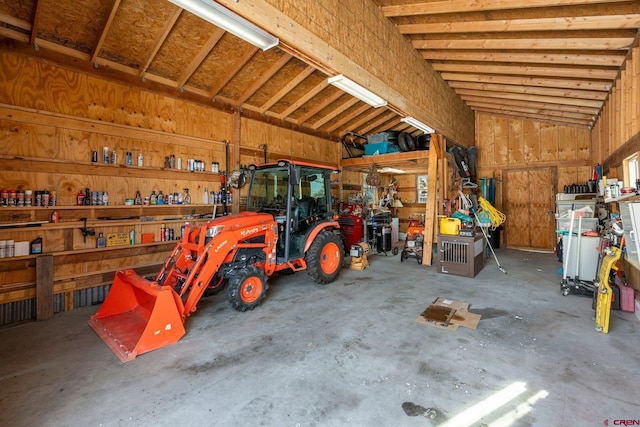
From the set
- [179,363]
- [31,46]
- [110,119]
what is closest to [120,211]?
[110,119]

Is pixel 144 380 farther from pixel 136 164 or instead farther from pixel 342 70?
pixel 342 70

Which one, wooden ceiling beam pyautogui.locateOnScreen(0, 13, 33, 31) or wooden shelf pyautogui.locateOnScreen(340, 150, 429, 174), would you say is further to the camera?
wooden shelf pyautogui.locateOnScreen(340, 150, 429, 174)

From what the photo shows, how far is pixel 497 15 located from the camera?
13.0ft

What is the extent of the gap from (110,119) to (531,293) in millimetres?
6756

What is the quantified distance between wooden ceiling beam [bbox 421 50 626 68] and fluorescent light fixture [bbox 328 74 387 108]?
199 cm

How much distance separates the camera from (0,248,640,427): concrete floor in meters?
1.85

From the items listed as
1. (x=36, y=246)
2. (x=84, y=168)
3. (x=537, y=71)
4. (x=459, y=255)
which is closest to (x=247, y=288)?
(x=36, y=246)

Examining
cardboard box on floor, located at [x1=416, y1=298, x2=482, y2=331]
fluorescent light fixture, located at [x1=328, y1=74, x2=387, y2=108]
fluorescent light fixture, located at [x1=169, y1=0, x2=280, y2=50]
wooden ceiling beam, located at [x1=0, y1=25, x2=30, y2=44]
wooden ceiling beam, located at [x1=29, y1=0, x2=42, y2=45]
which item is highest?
wooden ceiling beam, located at [x1=29, y1=0, x2=42, y2=45]

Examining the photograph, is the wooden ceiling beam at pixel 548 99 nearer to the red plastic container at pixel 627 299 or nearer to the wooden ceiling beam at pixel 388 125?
the wooden ceiling beam at pixel 388 125

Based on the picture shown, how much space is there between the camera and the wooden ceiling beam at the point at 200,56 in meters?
3.78

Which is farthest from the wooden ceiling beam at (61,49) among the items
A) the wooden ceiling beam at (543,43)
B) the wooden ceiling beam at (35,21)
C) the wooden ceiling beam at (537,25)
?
the wooden ceiling beam at (543,43)

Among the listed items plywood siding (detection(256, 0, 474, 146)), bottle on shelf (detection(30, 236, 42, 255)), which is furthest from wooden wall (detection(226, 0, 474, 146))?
bottle on shelf (detection(30, 236, 42, 255))

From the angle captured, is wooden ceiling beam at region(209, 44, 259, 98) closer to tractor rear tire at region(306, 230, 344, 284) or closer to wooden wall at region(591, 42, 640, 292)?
tractor rear tire at region(306, 230, 344, 284)

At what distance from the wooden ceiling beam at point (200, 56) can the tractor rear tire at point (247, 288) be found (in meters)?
3.12
